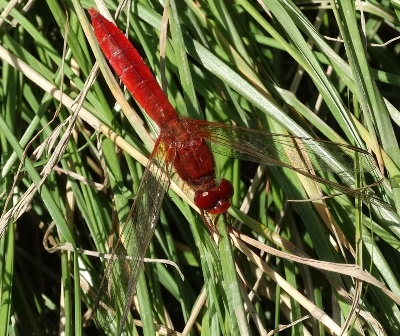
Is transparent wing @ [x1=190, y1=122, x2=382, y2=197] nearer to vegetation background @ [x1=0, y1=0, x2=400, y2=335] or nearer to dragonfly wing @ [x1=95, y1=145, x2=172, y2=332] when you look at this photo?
vegetation background @ [x1=0, y1=0, x2=400, y2=335]

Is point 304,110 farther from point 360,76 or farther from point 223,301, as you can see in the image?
point 223,301

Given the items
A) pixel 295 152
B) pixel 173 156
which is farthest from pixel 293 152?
pixel 173 156

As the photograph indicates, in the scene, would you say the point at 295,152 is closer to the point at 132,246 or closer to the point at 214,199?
the point at 214,199

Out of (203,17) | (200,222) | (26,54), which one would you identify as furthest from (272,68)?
(26,54)

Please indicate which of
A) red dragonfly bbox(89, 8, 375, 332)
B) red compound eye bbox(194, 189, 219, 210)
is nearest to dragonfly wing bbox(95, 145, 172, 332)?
red dragonfly bbox(89, 8, 375, 332)

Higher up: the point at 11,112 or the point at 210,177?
the point at 11,112

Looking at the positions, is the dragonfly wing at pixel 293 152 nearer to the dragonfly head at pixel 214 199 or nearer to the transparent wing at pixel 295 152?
the transparent wing at pixel 295 152

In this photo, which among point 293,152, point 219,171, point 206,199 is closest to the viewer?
point 206,199
